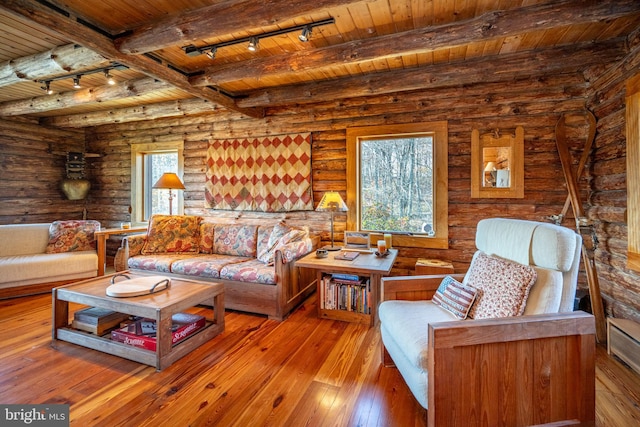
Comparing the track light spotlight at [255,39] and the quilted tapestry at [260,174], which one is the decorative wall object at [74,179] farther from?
the track light spotlight at [255,39]

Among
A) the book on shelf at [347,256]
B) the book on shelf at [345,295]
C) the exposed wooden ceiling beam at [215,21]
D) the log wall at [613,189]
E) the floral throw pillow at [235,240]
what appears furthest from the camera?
the floral throw pillow at [235,240]

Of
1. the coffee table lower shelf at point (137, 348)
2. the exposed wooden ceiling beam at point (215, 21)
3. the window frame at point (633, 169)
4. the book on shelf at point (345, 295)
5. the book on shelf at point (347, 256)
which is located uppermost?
the exposed wooden ceiling beam at point (215, 21)

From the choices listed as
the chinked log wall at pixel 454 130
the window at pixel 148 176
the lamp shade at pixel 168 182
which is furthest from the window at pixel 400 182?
the window at pixel 148 176

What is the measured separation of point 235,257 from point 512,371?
299 centimetres

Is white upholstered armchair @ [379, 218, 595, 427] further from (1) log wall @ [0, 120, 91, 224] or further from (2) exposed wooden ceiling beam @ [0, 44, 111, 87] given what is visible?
(1) log wall @ [0, 120, 91, 224]

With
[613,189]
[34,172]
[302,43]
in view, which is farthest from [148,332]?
[34,172]

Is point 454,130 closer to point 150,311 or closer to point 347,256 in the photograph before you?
point 347,256

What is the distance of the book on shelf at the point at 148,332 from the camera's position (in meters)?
2.08

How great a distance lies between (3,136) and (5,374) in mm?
4419

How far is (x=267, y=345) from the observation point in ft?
7.68

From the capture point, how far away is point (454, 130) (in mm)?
3264

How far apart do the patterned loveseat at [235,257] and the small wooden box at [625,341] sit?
2.65m

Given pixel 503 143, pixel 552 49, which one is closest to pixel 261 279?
pixel 503 143

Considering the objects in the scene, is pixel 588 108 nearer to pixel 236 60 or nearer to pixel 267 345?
pixel 236 60
